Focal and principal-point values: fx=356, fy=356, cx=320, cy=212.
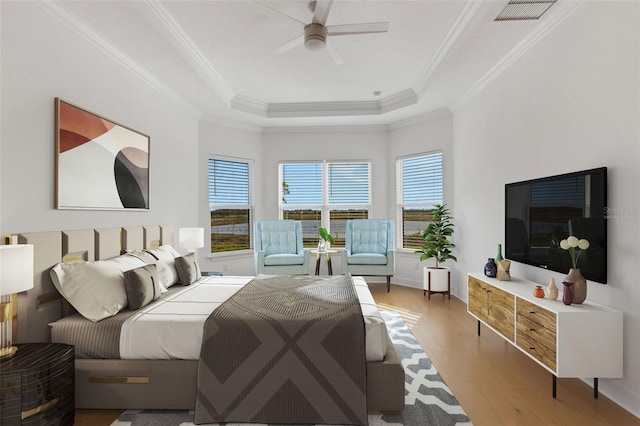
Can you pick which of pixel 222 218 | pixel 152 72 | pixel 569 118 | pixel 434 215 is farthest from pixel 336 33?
pixel 222 218

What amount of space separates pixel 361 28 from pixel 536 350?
2599 mm

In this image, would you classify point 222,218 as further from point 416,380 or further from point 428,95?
point 416,380

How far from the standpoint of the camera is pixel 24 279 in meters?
1.89

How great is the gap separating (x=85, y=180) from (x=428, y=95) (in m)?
3.94

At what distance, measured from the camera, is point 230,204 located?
18.9 feet

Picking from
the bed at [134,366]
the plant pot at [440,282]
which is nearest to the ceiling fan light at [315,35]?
the bed at [134,366]

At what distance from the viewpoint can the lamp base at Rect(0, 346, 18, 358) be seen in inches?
73.5

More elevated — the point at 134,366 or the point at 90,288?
the point at 90,288

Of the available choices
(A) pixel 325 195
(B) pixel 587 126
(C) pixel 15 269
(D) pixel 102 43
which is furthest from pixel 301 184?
(C) pixel 15 269

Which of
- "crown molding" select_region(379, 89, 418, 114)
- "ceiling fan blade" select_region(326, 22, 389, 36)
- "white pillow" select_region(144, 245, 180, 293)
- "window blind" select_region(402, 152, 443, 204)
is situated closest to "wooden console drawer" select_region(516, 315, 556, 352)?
"ceiling fan blade" select_region(326, 22, 389, 36)

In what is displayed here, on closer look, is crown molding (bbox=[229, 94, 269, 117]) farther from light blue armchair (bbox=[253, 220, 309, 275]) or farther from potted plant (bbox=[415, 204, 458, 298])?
potted plant (bbox=[415, 204, 458, 298])

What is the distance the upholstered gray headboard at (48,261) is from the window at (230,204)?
2.47 metres

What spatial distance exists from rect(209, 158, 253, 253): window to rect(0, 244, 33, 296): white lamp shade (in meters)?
3.55

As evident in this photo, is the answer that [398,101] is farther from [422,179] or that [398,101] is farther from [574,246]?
[574,246]
